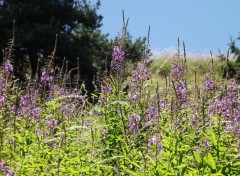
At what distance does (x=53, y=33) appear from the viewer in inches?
1070

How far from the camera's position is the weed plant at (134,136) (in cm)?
386

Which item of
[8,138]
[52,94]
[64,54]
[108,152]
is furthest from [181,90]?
[64,54]

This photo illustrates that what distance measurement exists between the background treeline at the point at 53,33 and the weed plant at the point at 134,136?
2083cm

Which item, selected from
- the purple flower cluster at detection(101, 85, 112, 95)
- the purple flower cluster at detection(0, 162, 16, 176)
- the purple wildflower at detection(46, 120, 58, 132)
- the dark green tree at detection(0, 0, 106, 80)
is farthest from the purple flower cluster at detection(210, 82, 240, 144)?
the dark green tree at detection(0, 0, 106, 80)

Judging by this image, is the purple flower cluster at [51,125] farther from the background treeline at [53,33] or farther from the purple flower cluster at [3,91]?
the background treeline at [53,33]

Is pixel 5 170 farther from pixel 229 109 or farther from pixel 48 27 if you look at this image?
pixel 48 27

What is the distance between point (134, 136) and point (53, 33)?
76.8 feet

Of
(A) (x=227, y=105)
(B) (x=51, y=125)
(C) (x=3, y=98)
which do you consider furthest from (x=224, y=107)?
(C) (x=3, y=98)

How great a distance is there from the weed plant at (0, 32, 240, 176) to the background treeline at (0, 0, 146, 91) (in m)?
20.8

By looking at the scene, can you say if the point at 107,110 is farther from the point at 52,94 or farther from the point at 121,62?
the point at 52,94

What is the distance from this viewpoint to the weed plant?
3.86m

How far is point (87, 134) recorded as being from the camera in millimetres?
4996

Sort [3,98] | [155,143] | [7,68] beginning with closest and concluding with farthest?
[155,143], [3,98], [7,68]

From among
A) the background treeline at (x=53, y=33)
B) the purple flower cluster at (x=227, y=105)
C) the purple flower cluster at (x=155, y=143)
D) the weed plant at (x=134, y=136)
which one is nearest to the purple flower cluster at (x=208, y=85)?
the weed plant at (x=134, y=136)
